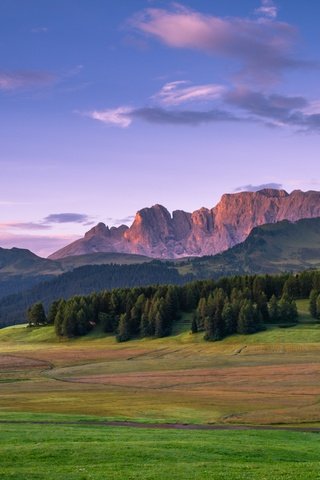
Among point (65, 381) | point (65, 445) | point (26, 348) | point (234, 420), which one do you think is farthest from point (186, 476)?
point (26, 348)

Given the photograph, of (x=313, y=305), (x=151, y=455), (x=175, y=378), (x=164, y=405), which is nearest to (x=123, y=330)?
(x=313, y=305)

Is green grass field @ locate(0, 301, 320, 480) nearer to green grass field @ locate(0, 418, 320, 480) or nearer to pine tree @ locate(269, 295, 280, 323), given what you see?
green grass field @ locate(0, 418, 320, 480)

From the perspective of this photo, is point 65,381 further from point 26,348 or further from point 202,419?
point 26,348

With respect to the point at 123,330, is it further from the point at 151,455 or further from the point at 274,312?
the point at 151,455

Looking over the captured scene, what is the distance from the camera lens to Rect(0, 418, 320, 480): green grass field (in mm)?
30141

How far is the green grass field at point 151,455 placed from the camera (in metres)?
30.1

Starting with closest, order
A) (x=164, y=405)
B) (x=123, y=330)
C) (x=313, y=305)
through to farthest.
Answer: (x=164, y=405), (x=123, y=330), (x=313, y=305)

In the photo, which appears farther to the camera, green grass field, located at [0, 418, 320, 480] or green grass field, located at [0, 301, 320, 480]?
green grass field, located at [0, 301, 320, 480]

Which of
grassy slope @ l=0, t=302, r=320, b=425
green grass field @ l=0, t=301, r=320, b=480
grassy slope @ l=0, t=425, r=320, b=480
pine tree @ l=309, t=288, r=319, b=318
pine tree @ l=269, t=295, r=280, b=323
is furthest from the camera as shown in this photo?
pine tree @ l=309, t=288, r=319, b=318

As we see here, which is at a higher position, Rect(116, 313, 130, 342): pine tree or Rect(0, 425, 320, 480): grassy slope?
Rect(0, 425, 320, 480): grassy slope

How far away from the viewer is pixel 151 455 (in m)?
35.4

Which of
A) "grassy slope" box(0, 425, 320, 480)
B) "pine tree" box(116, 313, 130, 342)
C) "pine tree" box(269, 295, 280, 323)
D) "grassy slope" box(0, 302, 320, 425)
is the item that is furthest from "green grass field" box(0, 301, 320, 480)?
"pine tree" box(269, 295, 280, 323)

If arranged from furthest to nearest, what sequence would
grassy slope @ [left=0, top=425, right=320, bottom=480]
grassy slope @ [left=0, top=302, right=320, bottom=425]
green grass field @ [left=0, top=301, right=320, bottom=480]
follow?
grassy slope @ [left=0, top=302, right=320, bottom=425]
green grass field @ [left=0, top=301, right=320, bottom=480]
grassy slope @ [left=0, top=425, right=320, bottom=480]

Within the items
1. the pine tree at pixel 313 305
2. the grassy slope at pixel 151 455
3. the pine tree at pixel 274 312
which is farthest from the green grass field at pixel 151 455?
the pine tree at pixel 313 305
